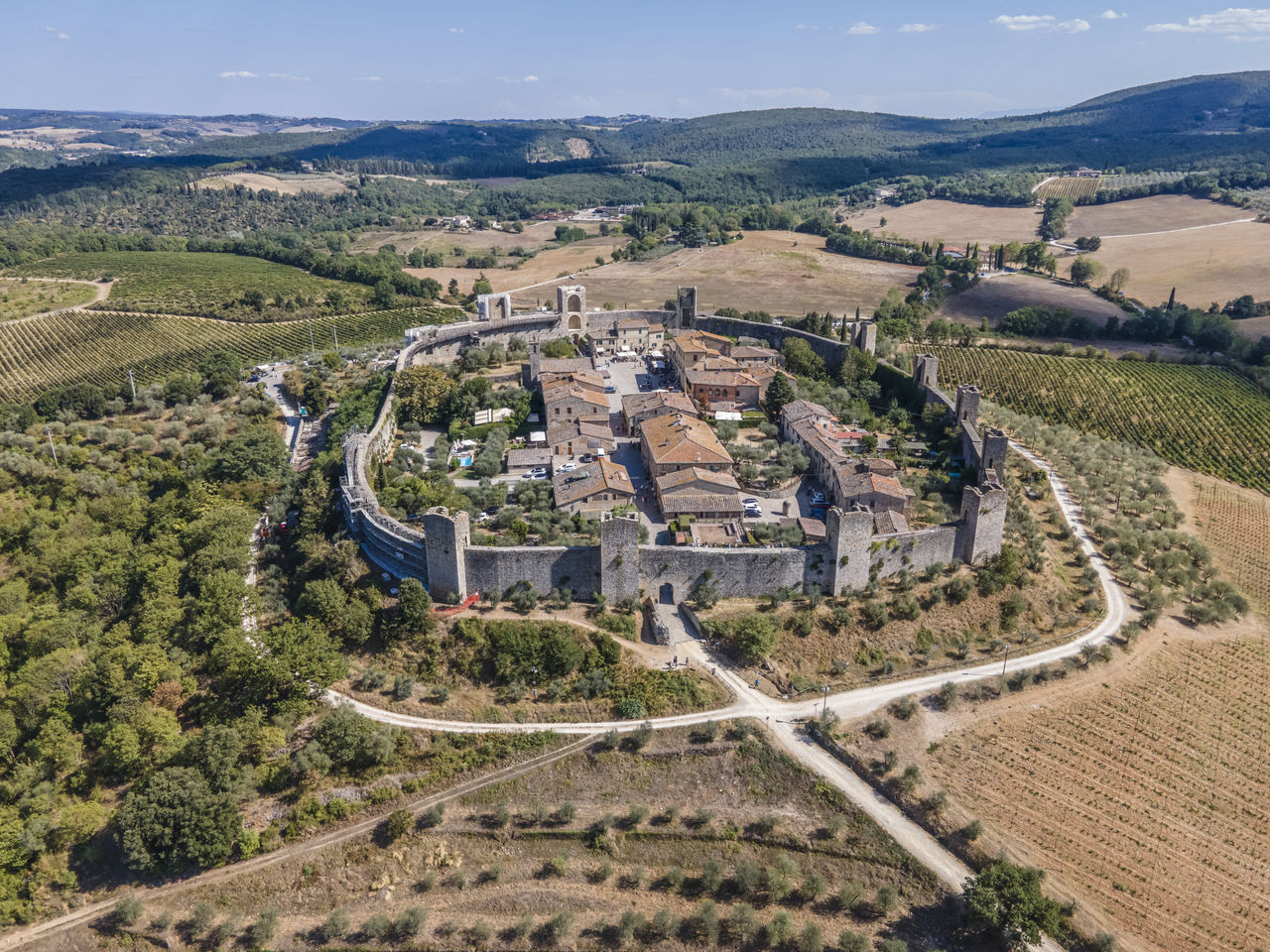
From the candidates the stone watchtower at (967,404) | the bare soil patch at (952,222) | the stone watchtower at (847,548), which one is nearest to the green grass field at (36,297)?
the stone watchtower at (847,548)

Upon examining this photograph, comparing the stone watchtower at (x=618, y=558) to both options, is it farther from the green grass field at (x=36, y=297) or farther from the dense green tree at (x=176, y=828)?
the green grass field at (x=36, y=297)

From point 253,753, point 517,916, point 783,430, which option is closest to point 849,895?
point 517,916

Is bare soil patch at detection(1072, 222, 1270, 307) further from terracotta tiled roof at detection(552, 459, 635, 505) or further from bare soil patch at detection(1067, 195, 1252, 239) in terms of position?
terracotta tiled roof at detection(552, 459, 635, 505)

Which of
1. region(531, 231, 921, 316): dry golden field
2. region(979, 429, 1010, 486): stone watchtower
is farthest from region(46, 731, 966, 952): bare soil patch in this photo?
region(531, 231, 921, 316): dry golden field

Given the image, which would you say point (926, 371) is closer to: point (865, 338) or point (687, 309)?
point (865, 338)

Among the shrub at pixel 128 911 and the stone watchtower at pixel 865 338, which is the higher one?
the stone watchtower at pixel 865 338

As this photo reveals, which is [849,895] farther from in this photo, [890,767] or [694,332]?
[694,332]

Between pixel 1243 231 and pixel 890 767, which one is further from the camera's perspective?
pixel 1243 231
